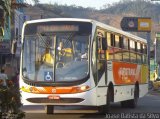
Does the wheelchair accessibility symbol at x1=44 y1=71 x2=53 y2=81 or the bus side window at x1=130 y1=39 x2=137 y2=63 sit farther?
the bus side window at x1=130 y1=39 x2=137 y2=63

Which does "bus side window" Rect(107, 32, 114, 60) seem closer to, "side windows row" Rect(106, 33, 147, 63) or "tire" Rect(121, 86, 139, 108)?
"side windows row" Rect(106, 33, 147, 63)

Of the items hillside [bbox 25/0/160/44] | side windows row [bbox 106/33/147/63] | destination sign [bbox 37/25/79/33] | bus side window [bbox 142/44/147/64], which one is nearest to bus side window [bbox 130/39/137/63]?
side windows row [bbox 106/33/147/63]

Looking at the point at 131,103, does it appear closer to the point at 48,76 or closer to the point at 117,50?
the point at 117,50

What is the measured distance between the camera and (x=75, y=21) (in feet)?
52.1

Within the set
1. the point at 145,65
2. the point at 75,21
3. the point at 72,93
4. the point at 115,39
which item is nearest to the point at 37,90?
the point at 72,93

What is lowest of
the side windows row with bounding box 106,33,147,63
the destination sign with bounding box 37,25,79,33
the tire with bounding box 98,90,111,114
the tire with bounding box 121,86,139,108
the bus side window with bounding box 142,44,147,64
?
the tire with bounding box 121,86,139,108

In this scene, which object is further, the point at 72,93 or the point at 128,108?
the point at 128,108

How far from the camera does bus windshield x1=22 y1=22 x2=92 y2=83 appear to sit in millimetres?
15305

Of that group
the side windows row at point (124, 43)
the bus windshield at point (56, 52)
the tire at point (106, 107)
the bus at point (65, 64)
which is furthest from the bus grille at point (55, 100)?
the side windows row at point (124, 43)

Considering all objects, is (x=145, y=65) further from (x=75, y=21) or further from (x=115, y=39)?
(x=75, y=21)

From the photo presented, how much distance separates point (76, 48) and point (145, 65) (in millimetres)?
9661

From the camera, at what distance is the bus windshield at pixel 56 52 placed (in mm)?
15305

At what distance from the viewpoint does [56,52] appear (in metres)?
15.5

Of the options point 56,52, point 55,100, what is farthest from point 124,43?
point 55,100
